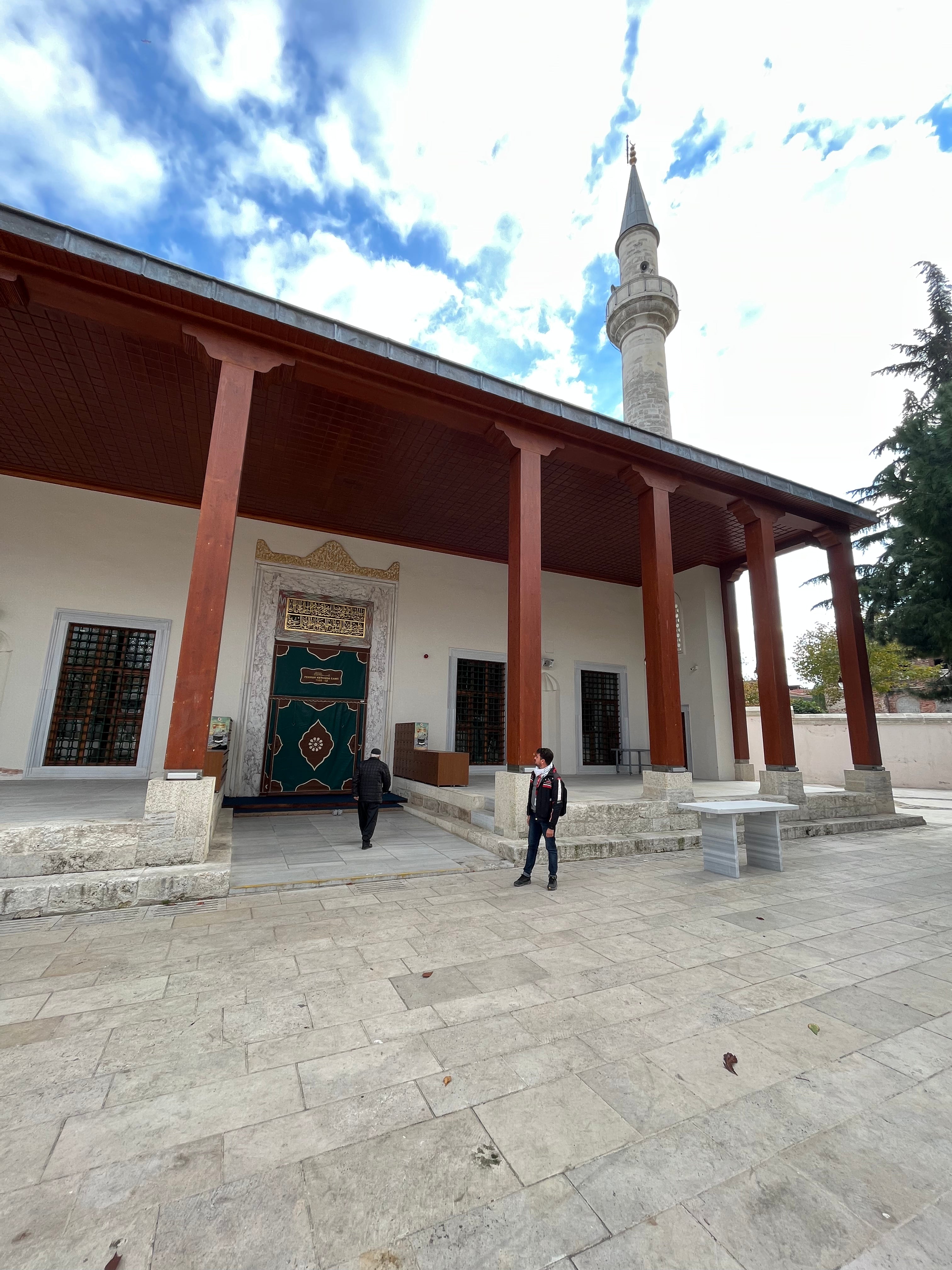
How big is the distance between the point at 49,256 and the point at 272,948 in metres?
6.23

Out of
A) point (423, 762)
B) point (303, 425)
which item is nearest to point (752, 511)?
point (423, 762)

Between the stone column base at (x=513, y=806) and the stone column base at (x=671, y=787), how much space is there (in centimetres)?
208

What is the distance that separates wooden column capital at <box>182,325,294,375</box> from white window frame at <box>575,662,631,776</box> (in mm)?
9420

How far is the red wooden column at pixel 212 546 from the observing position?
4.90 m

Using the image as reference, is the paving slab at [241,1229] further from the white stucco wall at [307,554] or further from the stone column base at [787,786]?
the stone column base at [787,786]

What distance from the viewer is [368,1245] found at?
1.38m

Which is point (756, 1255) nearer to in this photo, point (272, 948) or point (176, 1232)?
point (176, 1232)

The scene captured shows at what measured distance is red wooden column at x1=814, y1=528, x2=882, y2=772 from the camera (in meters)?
9.41

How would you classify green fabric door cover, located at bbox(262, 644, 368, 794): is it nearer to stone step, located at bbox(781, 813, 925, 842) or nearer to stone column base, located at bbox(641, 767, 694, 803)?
stone column base, located at bbox(641, 767, 694, 803)

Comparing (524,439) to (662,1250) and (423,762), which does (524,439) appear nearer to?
(423,762)

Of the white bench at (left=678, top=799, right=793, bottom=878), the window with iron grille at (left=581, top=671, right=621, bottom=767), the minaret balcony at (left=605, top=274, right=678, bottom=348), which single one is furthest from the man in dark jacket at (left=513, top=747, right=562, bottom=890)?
the minaret balcony at (left=605, top=274, right=678, bottom=348)

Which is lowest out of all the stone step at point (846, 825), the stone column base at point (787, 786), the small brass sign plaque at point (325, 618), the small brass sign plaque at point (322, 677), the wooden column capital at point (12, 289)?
the stone step at point (846, 825)

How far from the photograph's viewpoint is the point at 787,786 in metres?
8.47

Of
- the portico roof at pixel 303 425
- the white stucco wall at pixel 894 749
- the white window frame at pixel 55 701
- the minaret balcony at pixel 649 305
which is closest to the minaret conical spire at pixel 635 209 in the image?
the minaret balcony at pixel 649 305
